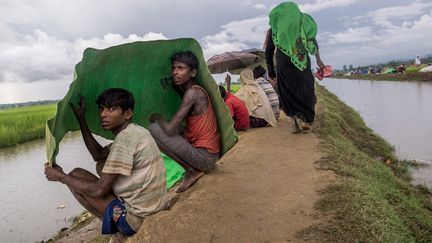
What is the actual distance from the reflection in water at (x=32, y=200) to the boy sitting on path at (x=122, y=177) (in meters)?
2.92

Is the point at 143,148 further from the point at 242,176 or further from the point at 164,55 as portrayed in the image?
the point at 242,176

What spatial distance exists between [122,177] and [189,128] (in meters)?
1.10

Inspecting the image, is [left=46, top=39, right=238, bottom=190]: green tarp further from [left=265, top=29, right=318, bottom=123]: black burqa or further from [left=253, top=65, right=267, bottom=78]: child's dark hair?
[left=253, top=65, right=267, bottom=78]: child's dark hair

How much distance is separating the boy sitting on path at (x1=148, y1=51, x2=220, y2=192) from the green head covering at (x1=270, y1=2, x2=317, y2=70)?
186cm

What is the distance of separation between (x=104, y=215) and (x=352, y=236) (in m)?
1.50

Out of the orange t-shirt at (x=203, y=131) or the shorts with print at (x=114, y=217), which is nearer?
the shorts with print at (x=114, y=217)

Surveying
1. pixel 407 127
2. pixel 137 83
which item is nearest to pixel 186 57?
pixel 137 83

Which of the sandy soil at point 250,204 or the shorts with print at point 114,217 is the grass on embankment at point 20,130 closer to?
the sandy soil at point 250,204

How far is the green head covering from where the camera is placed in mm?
4863

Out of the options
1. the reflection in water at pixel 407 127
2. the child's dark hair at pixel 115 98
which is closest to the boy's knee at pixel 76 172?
the child's dark hair at pixel 115 98

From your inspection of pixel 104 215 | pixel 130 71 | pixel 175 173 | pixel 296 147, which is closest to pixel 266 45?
pixel 296 147

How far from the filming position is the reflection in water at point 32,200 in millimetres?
5363

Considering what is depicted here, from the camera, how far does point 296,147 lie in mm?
4793

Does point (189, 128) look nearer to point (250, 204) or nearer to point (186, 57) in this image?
point (186, 57)
